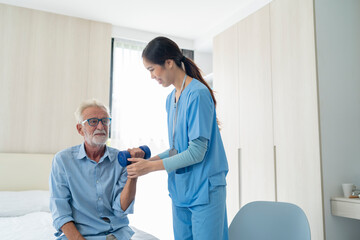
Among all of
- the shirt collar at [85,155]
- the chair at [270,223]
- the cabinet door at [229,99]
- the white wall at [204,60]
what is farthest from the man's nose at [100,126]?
the white wall at [204,60]

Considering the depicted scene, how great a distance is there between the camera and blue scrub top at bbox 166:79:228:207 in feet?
4.51

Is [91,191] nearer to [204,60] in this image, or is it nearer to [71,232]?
[71,232]

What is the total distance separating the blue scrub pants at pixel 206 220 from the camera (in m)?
1.34

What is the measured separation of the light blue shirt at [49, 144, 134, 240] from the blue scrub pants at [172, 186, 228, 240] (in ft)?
0.87

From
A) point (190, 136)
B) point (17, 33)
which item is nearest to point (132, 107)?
point (17, 33)

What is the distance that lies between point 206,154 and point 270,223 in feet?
1.58

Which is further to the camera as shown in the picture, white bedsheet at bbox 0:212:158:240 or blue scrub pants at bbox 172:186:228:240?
white bedsheet at bbox 0:212:158:240

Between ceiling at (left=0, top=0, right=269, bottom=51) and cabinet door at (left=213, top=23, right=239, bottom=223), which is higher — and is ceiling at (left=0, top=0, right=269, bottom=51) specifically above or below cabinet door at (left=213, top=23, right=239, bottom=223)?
above

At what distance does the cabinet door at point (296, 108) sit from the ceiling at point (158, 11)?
799 mm

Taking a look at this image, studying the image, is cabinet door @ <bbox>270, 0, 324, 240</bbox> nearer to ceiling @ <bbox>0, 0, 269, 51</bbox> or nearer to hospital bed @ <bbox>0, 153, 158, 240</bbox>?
→ ceiling @ <bbox>0, 0, 269, 51</bbox>

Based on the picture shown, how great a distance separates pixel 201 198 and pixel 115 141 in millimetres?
2772

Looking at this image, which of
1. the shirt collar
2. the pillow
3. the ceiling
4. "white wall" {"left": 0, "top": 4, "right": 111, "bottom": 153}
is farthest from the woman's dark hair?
"white wall" {"left": 0, "top": 4, "right": 111, "bottom": 153}

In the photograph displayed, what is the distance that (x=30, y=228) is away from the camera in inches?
82.4

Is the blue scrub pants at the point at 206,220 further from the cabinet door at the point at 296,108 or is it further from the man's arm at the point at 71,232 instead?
the cabinet door at the point at 296,108
